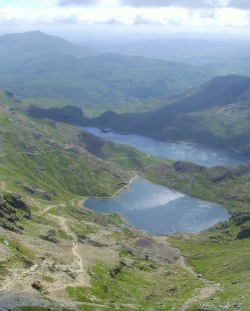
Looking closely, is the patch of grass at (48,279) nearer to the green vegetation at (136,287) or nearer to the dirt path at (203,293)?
the green vegetation at (136,287)

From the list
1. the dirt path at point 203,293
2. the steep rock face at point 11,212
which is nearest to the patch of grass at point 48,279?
the dirt path at point 203,293

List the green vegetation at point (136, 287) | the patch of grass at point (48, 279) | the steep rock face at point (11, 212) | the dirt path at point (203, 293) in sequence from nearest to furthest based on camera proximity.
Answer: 1. the patch of grass at point (48, 279)
2. the green vegetation at point (136, 287)
3. the dirt path at point (203, 293)
4. the steep rock face at point (11, 212)

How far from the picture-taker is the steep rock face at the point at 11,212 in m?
148

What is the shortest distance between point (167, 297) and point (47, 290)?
5055cm

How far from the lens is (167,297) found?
13225 centimetres

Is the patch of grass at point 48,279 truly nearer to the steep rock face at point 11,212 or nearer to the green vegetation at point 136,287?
the green vegetation at point 136,287

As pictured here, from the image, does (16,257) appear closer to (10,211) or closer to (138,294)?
(138,294)

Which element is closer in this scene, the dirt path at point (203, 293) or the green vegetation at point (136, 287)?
the green vegetation at point (136, 287)

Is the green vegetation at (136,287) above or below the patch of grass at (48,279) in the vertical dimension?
below

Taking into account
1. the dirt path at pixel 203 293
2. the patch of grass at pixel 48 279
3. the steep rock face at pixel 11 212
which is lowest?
the dirt path at pixel 203 293

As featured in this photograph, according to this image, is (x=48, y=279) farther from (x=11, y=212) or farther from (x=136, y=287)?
(x=11, y=212)

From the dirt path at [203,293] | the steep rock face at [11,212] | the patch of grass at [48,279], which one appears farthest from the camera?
the steep rock face at [11,212]

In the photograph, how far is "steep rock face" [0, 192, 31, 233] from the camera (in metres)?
148

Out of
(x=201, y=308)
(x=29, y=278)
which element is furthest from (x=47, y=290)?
(x=201, y=308)
